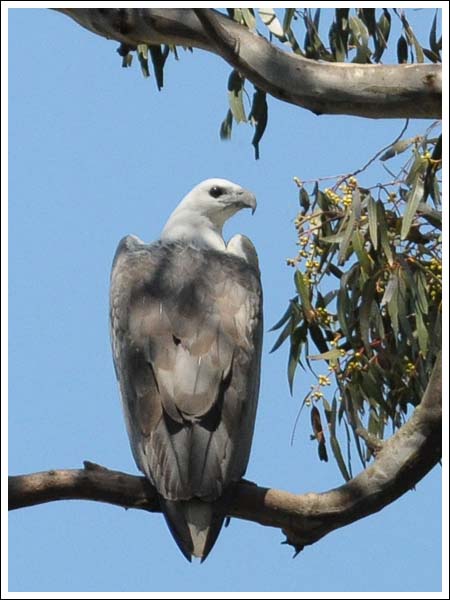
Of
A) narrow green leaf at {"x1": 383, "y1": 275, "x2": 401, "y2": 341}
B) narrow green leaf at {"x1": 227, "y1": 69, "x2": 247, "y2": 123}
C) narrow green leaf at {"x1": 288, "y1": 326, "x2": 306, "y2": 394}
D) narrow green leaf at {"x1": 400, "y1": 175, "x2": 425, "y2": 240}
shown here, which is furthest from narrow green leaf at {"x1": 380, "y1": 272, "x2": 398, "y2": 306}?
narrow green leaf at {"x1": 227, "y1": 69, "x2": 247, "y2": 123}

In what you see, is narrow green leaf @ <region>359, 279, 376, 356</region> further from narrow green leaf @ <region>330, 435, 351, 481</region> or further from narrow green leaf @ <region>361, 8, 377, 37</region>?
narrow green leaf @ <region>361, 8, 377, 37</region>

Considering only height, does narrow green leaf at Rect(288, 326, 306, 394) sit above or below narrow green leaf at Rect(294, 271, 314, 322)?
below

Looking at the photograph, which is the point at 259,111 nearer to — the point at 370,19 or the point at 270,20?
the point at 270,20

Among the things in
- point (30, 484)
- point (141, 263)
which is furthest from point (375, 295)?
point (30, 484)

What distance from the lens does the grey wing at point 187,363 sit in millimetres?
4395

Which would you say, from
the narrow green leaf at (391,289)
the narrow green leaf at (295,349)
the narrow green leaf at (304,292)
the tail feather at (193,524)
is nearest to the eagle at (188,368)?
the tail feather at (193,524)

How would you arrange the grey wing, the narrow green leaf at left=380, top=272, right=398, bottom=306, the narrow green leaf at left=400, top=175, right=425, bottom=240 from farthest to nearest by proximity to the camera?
1. the narrow green leaf at left=380, top=272, right=398, bottom=306
2. the narrow green leaf at left=400, top=175, right=425, bottom=240
3. the grey wing

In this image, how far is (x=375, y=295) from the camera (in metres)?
5.29

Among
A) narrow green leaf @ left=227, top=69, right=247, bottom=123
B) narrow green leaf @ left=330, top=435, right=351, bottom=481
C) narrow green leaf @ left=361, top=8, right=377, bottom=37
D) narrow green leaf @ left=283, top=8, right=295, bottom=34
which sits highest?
narrow green leaf @ left=361, top=8, right=377, bottom=37

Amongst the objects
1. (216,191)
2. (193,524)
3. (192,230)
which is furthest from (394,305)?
(193,524)

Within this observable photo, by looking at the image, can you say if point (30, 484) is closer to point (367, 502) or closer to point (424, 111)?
point (367, 502)

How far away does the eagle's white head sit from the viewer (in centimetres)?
582

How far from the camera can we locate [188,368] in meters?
4.53

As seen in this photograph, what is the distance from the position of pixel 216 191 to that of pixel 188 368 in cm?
157
